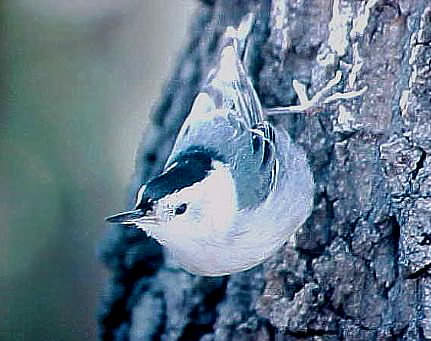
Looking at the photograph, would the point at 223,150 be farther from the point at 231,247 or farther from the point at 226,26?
the point at 226,26

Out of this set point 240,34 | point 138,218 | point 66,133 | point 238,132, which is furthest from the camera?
point 66,133

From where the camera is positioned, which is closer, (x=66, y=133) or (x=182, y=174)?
(x=182, y=174)

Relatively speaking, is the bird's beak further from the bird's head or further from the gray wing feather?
the gray wing feather

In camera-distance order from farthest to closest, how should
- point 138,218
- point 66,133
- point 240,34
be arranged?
point 66,133
point 240,34
point 138,218

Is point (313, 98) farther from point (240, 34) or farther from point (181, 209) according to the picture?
point (181, 209)

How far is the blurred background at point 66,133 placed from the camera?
52.8 inches

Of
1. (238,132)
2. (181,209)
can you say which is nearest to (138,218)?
(181,209)

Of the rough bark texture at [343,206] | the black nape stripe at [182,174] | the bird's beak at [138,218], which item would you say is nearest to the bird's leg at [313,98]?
the rough bark texture at [343,206]

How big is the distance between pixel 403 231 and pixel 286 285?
0.17 metres

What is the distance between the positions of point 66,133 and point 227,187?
503 millimetres

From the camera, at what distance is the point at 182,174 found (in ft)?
3.03

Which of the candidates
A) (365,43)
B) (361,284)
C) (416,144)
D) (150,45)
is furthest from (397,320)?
(150,45)

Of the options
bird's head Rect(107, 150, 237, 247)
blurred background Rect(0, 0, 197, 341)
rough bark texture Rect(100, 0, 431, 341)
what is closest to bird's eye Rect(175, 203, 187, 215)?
bird's head Rect(107, 150, 237, 247)

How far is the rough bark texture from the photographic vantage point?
98 centimetres
